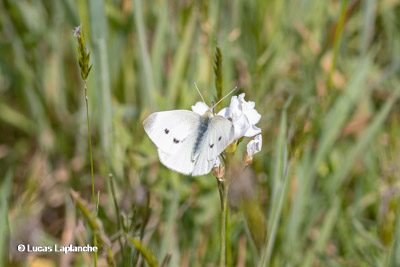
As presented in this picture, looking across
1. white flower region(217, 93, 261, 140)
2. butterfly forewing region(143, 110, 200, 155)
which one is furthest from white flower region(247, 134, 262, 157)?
butterfly forewing region(143, 110, 200, 155)

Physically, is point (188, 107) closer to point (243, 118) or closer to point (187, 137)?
point (187, 137)

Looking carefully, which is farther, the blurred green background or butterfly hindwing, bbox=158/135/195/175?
the blurred green background

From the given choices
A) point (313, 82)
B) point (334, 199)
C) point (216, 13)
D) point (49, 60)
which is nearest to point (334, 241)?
point (334, 199)

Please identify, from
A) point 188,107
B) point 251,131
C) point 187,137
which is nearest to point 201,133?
point 187,137

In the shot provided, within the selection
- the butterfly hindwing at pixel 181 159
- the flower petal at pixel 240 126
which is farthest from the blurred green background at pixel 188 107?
the flower petal at pixel 240 126

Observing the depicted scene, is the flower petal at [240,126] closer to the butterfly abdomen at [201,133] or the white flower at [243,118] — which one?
the white flower at [243,118]

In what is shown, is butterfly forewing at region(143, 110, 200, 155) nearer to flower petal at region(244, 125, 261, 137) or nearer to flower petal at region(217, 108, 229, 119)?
flower petal at region(217, 108, 229, 119)
